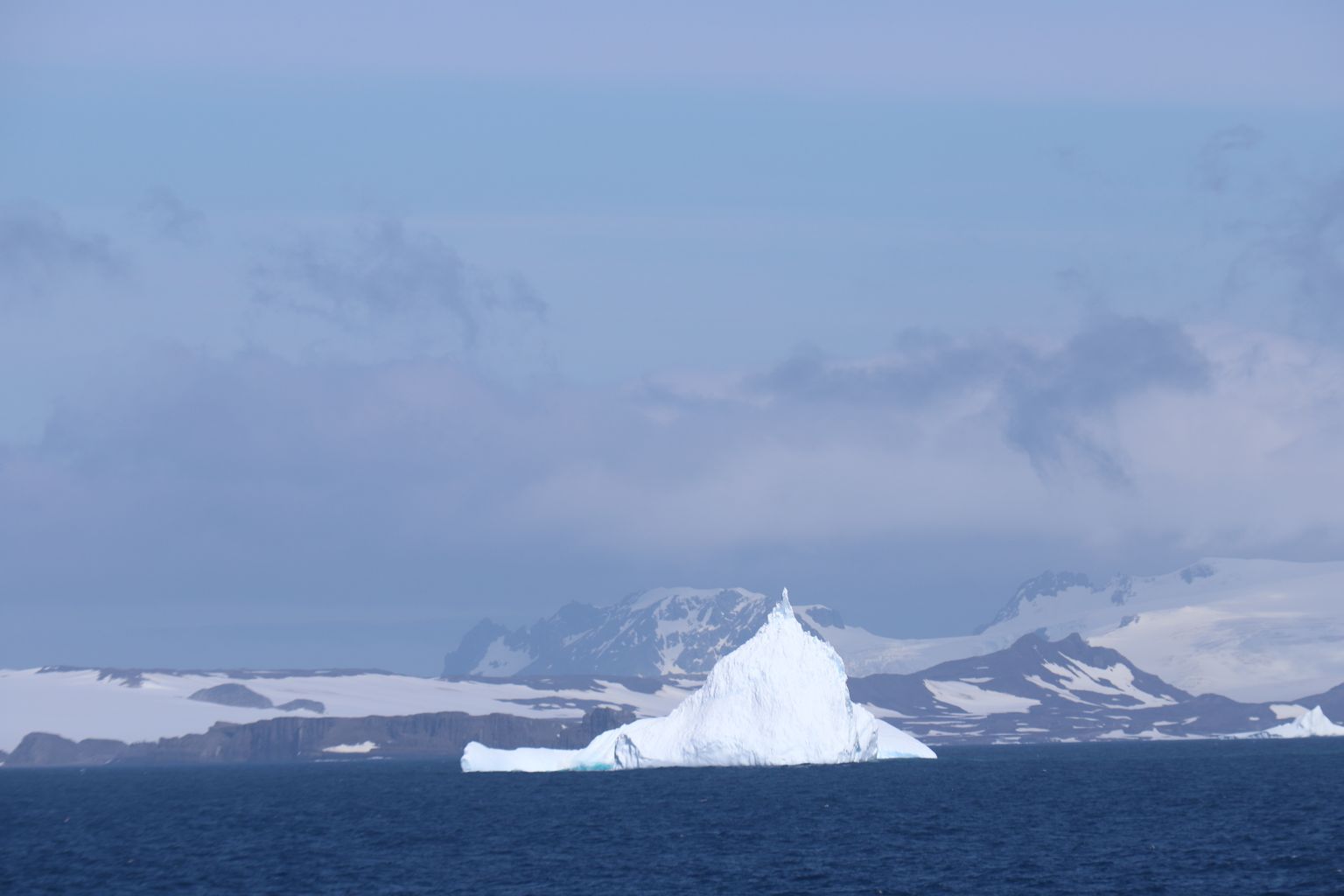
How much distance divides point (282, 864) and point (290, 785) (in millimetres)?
91768

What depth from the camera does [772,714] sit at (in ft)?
453

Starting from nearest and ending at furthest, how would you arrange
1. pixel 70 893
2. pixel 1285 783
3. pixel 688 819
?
pixel 70 893 → pixel 688 819 → pixel 1285 783

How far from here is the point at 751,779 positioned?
13125cm

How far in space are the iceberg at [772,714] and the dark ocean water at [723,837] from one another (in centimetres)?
302

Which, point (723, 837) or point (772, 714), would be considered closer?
point (723, 837)

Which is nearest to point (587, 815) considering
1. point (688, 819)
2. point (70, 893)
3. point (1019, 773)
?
point (688, 819)

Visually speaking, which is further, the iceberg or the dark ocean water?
the iceberg

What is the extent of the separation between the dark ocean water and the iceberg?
9.90 ft

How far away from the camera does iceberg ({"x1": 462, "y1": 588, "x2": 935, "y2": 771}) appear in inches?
5369

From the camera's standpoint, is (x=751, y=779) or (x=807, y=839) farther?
(x=751, y=779)

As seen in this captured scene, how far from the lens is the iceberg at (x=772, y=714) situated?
136375mm

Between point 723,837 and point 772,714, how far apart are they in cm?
5095

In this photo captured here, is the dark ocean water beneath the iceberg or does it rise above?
beneath

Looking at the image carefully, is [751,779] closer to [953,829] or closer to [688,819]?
[688,819]
